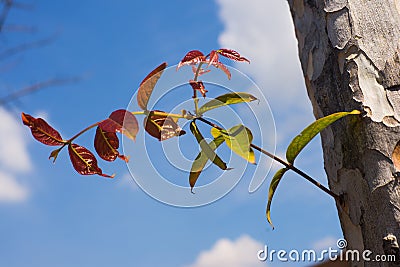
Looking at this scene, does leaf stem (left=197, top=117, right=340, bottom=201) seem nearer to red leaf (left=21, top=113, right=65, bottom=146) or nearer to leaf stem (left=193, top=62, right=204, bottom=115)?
leaf stem (left=193, top=62, right=204, bottom=115)

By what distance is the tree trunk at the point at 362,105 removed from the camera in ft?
1.39

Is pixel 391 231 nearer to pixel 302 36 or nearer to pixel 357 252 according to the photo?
pixel 357 252

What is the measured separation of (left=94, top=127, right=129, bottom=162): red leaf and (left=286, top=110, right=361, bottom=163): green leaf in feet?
0.52

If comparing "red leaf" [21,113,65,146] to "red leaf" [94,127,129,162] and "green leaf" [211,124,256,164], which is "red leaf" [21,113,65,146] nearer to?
"red leaf" [94,127,129,162]

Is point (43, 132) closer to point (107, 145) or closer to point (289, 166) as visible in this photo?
point (107, 145)

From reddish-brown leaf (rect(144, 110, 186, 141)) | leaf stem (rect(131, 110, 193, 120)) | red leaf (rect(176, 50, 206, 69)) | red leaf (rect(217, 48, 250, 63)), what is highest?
red leaf (rect(217, 48, 250, 63))

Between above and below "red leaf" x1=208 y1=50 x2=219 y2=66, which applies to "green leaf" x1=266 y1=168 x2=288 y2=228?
below

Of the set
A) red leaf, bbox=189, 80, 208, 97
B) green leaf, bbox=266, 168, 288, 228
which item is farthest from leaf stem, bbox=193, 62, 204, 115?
green leaf, bbox=266, 168, 288, 228

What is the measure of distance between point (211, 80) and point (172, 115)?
0.06 m

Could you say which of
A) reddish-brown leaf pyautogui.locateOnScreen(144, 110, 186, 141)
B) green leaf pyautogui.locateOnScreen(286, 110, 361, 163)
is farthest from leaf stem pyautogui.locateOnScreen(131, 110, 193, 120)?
green leaf pyautogui.locateOnScreen(286, 110, 361, 163)

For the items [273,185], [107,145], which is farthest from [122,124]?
[273,185]

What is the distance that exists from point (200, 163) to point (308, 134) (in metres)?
0.11

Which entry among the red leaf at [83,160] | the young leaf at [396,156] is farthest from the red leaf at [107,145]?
the young leaf at [396,156]

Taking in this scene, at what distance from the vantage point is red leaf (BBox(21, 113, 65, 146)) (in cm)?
43
